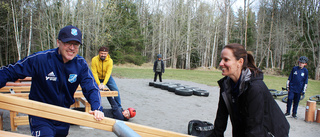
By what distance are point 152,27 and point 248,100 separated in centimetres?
4209

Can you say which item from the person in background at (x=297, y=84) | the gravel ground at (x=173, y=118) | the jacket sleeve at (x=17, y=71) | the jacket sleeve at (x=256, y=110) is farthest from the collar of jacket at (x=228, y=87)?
the person in background at (x=297, y=84)

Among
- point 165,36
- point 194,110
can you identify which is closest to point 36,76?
point 194,110

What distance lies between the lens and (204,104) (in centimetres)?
887

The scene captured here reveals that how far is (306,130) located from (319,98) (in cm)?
572

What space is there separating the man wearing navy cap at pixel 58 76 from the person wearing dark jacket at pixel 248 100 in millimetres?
1481

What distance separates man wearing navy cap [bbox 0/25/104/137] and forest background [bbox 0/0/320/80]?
19.5 m

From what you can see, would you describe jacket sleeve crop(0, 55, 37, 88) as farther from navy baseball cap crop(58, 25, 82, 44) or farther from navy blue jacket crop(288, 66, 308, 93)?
navy blue jacket crop(288, 66, 308, 93)

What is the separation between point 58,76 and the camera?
96.7 inches

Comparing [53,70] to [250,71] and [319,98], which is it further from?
[319,98]

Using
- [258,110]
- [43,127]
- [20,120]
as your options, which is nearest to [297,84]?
[258,110]

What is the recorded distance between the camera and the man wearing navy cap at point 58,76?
2314 millimetres

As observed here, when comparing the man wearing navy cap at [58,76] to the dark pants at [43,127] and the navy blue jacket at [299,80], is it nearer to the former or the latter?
the dark pants at [43,127]

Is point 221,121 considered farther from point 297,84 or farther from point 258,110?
point 297,84

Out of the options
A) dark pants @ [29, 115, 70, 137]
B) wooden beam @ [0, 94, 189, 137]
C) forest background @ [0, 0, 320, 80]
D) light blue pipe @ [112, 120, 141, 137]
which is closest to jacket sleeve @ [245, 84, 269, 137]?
wooden beam @ [0, 94, 189, 137]
